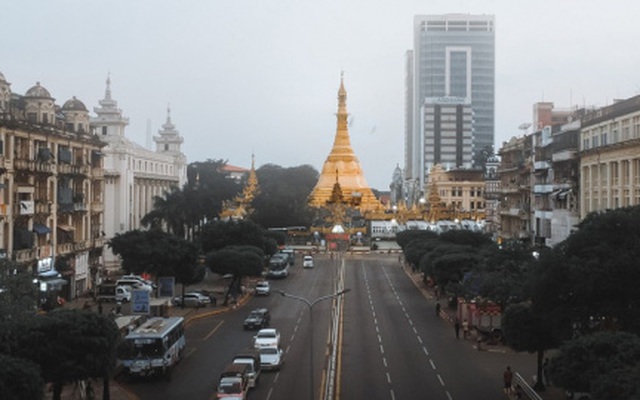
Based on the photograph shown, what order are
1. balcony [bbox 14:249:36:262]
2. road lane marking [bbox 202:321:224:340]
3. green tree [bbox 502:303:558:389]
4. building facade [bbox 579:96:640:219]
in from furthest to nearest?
building facade [bbox 579:96:640:219], balcony [bbox 14:249:36:262], road lane marking [bbox 202:321:224:340], green tree [bbox 502:303:558:389]

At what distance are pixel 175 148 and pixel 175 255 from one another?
5707 centimetres

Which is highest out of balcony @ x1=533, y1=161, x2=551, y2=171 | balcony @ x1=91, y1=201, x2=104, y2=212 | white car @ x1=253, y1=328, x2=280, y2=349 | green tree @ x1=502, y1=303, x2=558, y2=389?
balcony @ x1=533, y1=161, x2=551, y2=171

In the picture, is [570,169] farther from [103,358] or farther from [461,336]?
[103,358]

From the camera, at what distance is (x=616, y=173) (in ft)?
189

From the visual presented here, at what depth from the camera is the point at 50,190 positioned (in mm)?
57844

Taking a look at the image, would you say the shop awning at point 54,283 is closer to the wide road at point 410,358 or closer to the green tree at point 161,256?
the green tree at point 161,256

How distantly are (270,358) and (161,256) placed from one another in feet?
73.0

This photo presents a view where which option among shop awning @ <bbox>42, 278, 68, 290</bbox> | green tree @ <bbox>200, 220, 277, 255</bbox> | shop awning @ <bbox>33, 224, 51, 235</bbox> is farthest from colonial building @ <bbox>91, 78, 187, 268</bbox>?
shop awning @ <bbox>42, 278, 68, 290</bbox>

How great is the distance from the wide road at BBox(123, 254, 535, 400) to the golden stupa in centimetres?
5827

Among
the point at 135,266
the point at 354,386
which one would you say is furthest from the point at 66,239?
the point at 354,386

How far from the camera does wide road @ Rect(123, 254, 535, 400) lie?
3422cm

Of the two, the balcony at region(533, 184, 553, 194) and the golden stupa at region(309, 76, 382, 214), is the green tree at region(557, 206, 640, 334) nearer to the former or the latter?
the balcony at region(533, 184, 553, 194)

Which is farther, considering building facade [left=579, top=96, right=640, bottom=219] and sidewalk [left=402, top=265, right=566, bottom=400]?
building facade [left=579, top=96, right=640, bottom=219]

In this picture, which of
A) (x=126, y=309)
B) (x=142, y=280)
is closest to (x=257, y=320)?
(x=126, y=309)
